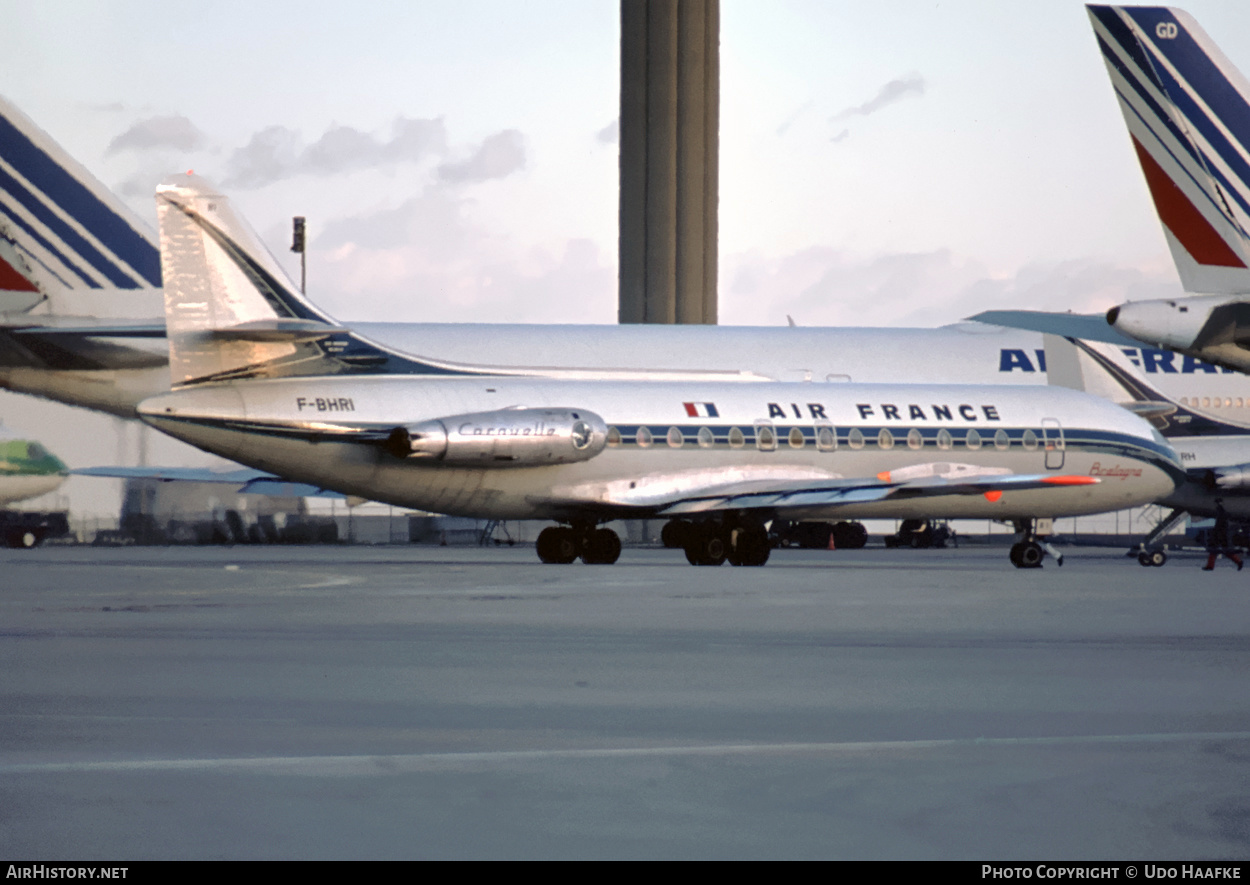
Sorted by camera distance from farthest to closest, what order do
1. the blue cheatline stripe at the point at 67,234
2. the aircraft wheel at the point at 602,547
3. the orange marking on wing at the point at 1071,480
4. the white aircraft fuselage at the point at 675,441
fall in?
the blue cheatline stripe at the point at 67,234
the aircraft wheel at the point at 602,547
the orange marking on wing at the point at 1071,480
the white aircraft fuselage at the point at 675,441

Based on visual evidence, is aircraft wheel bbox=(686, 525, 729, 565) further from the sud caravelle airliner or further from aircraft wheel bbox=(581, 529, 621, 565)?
aircraft wheel bbox=(581, 529, 621, 565)

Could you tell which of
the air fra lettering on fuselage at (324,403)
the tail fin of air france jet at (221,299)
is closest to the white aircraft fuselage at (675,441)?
the air fra lettering on fuselage at (324,403)

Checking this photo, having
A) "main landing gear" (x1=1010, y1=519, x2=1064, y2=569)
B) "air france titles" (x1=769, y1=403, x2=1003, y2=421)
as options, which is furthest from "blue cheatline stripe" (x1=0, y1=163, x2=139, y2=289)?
"main landing gear" (x1=1010, y1=519, x2=1064, y2=569)

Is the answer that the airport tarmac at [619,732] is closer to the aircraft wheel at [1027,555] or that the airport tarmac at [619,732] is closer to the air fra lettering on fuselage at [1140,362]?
the aircraft wheel at [1027,555]

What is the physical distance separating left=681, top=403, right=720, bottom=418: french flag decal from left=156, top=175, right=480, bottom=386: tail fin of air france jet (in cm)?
751

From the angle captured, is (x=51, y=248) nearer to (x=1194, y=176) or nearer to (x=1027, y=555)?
(x=1027, y=555)

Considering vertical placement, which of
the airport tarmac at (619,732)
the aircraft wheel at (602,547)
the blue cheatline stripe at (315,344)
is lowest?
the airport tarmac at (619,732)

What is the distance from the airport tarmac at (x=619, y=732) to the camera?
668 centimetres

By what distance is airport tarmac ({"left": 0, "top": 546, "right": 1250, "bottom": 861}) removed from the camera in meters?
6.68

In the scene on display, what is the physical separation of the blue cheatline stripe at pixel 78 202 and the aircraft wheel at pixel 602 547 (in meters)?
14.8

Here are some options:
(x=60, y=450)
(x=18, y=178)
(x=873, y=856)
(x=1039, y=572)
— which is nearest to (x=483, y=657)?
(x=873, y=856)

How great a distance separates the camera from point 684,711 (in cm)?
1049

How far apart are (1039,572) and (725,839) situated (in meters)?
26.1
